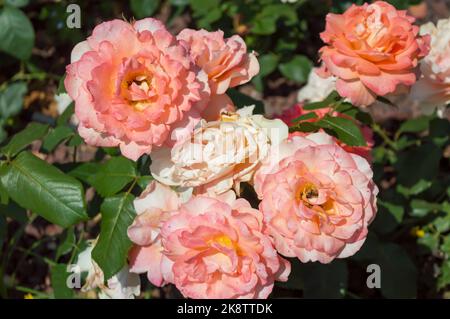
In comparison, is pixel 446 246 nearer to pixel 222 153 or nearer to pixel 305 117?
pixel 305 117

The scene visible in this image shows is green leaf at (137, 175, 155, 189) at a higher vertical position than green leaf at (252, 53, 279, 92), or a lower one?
higher

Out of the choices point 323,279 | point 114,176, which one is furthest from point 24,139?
point 323,279

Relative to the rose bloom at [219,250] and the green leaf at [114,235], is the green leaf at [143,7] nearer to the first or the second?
the green leaf at [114,235]

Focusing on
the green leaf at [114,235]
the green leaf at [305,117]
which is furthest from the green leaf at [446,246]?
the green leaf at [114,235]

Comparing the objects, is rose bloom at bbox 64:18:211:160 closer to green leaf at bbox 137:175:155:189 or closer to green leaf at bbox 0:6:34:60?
green leaf at bbox 137:175:155:189

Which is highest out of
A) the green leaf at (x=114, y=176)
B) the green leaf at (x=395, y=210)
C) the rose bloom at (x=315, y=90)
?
the green leaf at (x=114, y=176)

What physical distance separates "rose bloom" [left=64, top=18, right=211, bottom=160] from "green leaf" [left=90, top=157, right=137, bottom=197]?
0.73 ft

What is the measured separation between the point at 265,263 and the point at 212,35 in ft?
1.53

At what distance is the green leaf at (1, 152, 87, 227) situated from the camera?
1.35 meters

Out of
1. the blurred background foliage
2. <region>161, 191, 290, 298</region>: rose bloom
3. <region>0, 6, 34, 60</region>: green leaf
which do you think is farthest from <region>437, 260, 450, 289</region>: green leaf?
<region>0, 6, 34, 60</region>: green leaf

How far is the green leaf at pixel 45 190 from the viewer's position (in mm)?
1354
